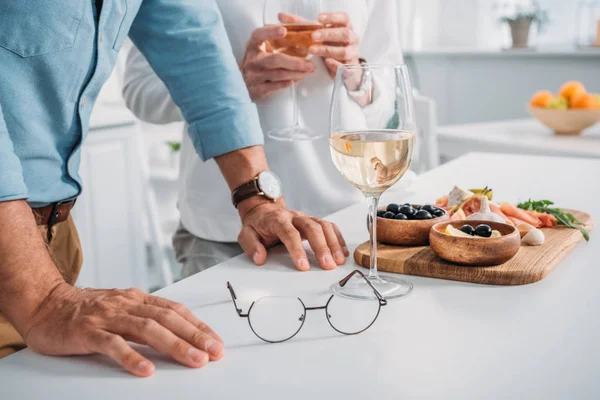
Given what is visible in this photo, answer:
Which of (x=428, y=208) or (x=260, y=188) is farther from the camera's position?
(x=260, y=188)

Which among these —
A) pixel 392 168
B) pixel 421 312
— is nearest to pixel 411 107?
pixel 392 168

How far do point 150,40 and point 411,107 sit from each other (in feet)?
2.13

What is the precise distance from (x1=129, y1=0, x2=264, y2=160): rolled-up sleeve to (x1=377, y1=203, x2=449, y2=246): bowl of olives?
13.5 inches

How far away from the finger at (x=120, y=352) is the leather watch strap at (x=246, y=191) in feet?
1.75

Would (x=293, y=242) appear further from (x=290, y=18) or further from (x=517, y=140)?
(x=517, y=140)

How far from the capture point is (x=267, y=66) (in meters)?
1.46

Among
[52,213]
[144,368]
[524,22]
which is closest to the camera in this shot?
[144,368]

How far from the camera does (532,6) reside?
4.71 meters

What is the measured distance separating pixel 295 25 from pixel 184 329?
2.54 feet

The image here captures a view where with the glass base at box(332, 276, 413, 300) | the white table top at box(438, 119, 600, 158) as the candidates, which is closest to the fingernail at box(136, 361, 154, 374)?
the glass base at box(332, 276, 413, 300)

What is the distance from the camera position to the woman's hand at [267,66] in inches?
54.9

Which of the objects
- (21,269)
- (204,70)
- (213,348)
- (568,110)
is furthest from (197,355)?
(568,110)

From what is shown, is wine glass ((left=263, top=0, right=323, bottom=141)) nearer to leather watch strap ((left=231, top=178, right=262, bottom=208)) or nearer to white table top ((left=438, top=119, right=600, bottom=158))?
leather watch strap ((left=231, top=178, right=262, bottom=208))

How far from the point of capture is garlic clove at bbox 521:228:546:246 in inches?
42.0
